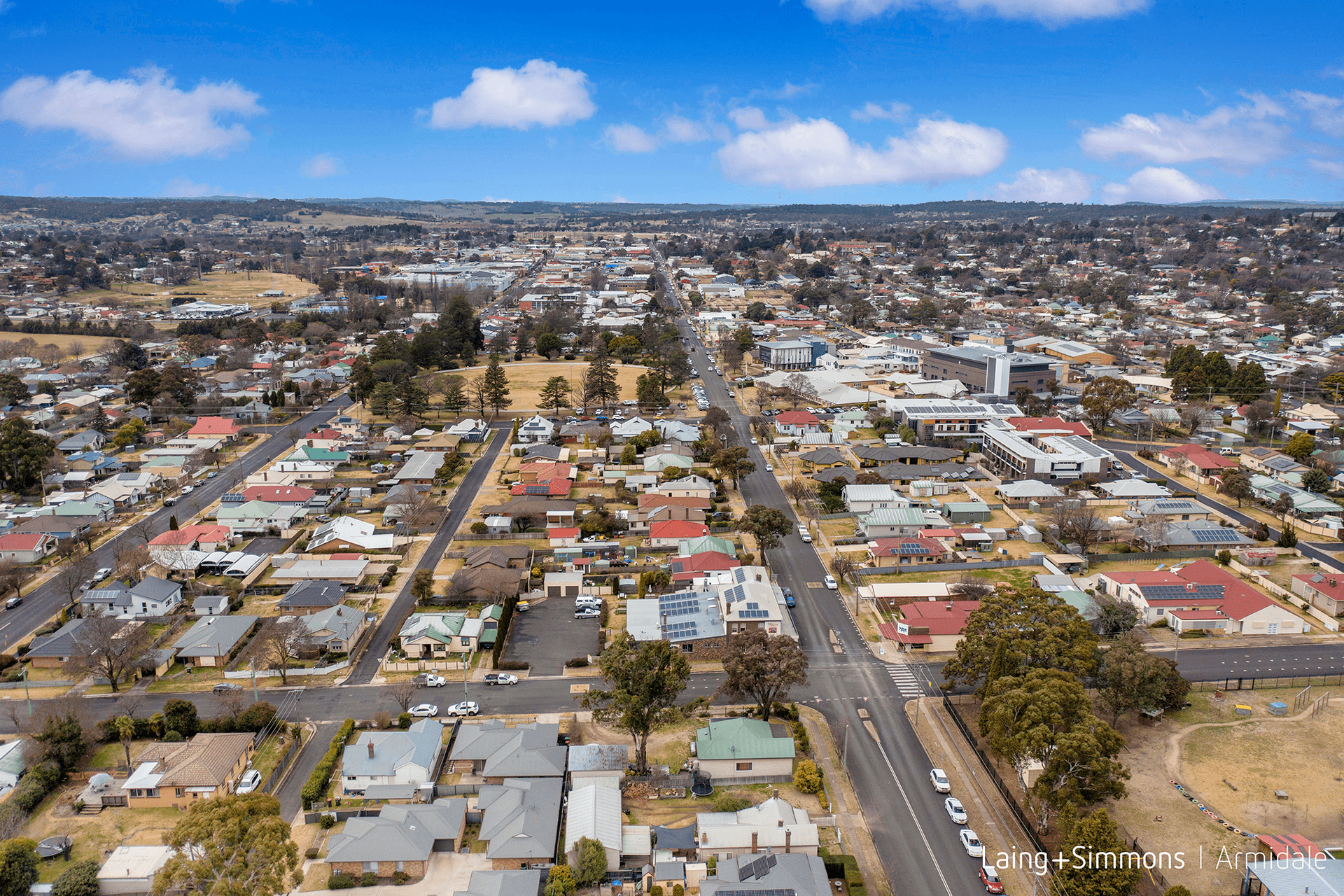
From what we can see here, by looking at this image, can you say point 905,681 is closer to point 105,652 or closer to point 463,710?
point 463,710

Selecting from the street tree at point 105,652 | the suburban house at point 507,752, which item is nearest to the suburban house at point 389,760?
the suburban house at point 507,752

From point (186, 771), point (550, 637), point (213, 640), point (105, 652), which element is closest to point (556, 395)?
point (550, 637)

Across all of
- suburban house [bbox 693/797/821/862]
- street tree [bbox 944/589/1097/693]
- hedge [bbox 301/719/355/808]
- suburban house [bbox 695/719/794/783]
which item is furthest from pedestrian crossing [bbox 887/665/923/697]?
hedge [bbox 301/719/355/808]

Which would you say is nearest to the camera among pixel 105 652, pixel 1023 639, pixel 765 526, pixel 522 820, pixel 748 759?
pixel 522 820

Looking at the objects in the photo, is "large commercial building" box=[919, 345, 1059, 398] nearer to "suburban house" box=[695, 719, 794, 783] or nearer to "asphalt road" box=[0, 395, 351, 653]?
"suburban house" box=[695, 719, 794, 783]

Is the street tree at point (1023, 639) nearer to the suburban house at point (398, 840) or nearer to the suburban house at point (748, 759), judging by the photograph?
the suburban house at point (748, 759)

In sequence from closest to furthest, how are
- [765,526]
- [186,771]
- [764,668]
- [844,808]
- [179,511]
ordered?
[844,808]
[186,771]
[764,668]
[765,526]
[179,511]
